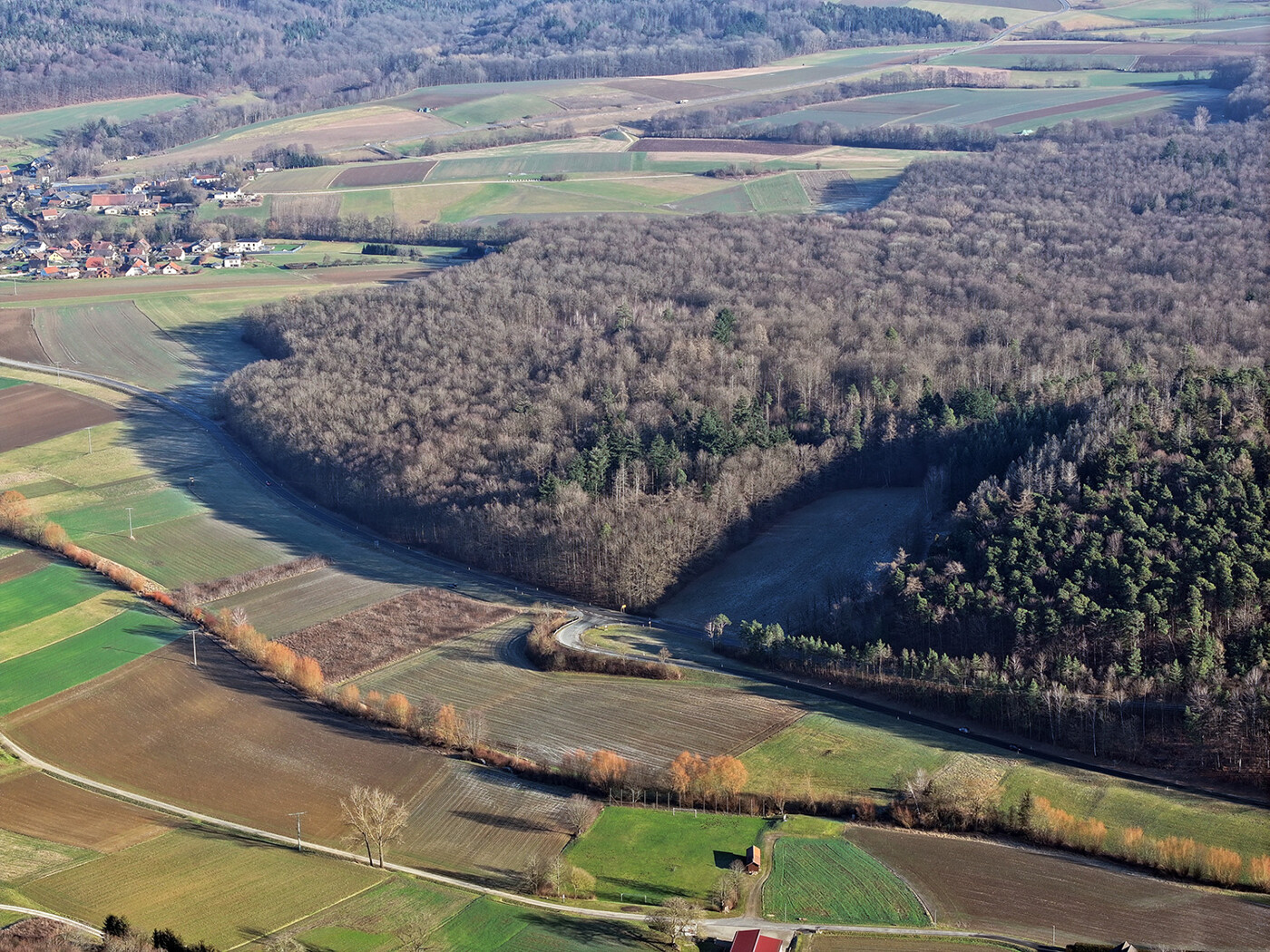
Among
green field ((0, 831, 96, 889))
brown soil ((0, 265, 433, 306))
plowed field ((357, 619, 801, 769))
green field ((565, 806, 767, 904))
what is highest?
brown soil ((0, 265, 433, 306))

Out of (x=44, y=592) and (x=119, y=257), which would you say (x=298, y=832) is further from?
(x=119, y=257)

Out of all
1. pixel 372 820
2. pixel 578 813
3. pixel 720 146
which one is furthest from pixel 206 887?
pixel 720 146

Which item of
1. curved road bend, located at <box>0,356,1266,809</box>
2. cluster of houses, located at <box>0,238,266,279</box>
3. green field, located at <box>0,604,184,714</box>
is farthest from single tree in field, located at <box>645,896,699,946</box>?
cluster of houses, located at <box>0,238,266,279</box>

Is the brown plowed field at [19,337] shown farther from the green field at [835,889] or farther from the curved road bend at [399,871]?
the green field at [835,889]

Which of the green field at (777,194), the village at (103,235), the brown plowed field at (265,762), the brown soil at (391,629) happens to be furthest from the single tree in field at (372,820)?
the village at (103,235)

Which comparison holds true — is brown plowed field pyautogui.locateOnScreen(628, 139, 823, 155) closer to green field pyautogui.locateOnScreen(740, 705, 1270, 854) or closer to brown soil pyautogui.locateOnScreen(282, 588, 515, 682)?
brown soil pyautogui.locateOnScreen(282, 588, 515, 682)

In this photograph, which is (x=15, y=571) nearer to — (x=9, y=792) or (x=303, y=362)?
(x=9, y=792)

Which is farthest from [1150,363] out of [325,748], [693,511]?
[325,748]
